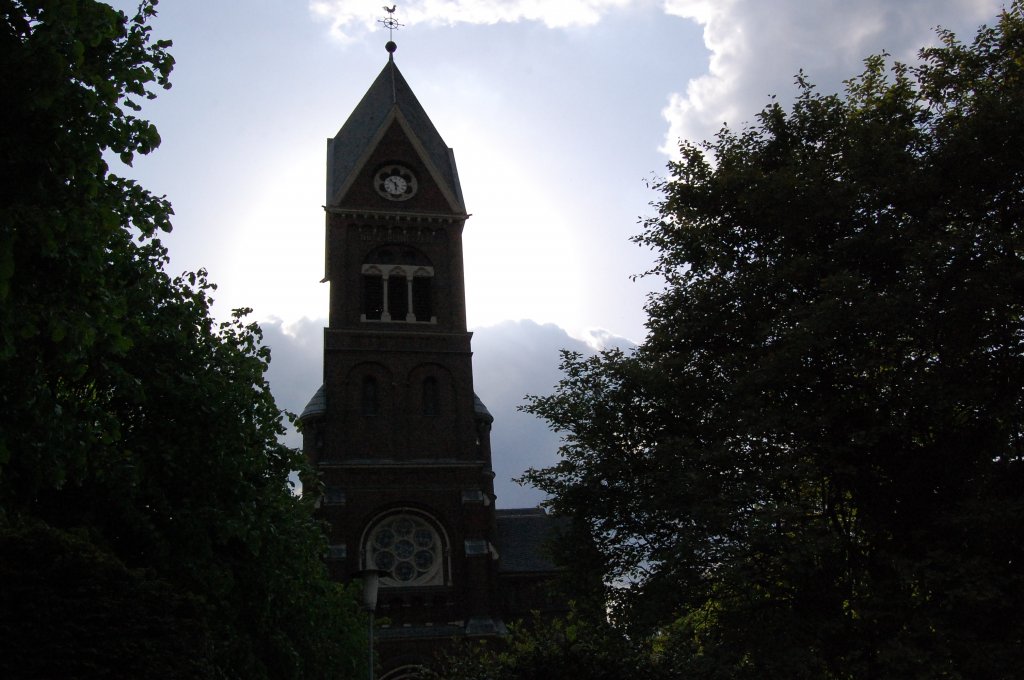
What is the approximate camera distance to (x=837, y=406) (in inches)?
655

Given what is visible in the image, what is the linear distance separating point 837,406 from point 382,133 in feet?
100

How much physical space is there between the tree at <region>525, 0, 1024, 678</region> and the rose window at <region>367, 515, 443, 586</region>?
16917mm

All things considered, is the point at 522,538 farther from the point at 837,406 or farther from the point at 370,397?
the point at 837,406

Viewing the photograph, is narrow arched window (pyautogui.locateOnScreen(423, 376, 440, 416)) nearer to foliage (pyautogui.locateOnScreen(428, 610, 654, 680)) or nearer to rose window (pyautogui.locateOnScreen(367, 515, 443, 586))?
rose window (pyautogui.locateOnScreen(367, 515, 443, 586))

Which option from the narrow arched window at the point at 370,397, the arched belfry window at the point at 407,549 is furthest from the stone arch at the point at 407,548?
the narrow arched window at the point at 370,397

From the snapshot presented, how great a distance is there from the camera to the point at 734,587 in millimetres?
17125

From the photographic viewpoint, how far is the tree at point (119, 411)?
8883mm

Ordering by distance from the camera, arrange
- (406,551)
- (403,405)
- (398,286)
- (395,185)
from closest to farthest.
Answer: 1. (406,551)
2. (403,405)
3. (398,286)
4. (395,185)

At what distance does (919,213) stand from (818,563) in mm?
6360

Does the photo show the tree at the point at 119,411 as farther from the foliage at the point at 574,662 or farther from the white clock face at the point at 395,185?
the white clock face at the point at 395,185

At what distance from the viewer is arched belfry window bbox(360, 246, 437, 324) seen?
131 ft

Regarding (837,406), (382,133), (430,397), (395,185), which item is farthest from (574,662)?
(382,133)

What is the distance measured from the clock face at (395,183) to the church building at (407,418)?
0.06 m

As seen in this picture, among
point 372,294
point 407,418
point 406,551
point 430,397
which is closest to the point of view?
point 406,551
